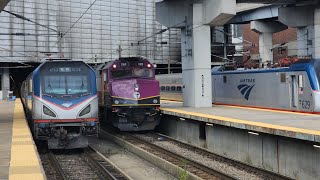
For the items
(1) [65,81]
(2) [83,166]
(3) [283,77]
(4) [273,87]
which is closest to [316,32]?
(4) [273,87]

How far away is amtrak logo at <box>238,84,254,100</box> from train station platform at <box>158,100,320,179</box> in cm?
410

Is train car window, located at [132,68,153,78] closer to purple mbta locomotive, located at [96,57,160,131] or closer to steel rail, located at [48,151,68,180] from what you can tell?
purple mbta locomotive, located at [96,57,160,131]

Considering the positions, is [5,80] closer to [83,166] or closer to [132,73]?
[132,73]

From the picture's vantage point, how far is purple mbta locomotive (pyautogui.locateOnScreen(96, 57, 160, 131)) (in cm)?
1981

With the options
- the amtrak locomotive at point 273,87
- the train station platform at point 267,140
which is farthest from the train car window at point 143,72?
the amtrak locomotive at point 273,87

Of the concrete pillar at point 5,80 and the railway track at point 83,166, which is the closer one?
the railway track at point 83,166

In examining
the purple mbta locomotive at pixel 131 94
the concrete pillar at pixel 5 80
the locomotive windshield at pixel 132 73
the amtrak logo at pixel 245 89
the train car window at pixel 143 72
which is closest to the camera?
the purple mbta locomotive at pixel 131 94

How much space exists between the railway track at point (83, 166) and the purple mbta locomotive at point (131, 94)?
3.99 meters

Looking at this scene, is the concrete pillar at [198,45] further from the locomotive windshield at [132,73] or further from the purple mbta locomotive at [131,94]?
the locomotive windshield at [132,73]

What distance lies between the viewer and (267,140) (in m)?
13.0

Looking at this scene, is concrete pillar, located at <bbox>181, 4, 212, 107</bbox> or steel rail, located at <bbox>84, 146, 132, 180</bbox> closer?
steel rail, located at <bbox>84, 146, 132, 180</bbox>

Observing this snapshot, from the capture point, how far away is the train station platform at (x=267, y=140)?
11.0 m

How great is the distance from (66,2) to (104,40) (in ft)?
25.2

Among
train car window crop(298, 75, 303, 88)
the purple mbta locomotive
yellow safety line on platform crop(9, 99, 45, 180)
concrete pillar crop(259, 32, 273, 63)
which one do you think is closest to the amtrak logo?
train car window crop(298, 75, 303, 88)
